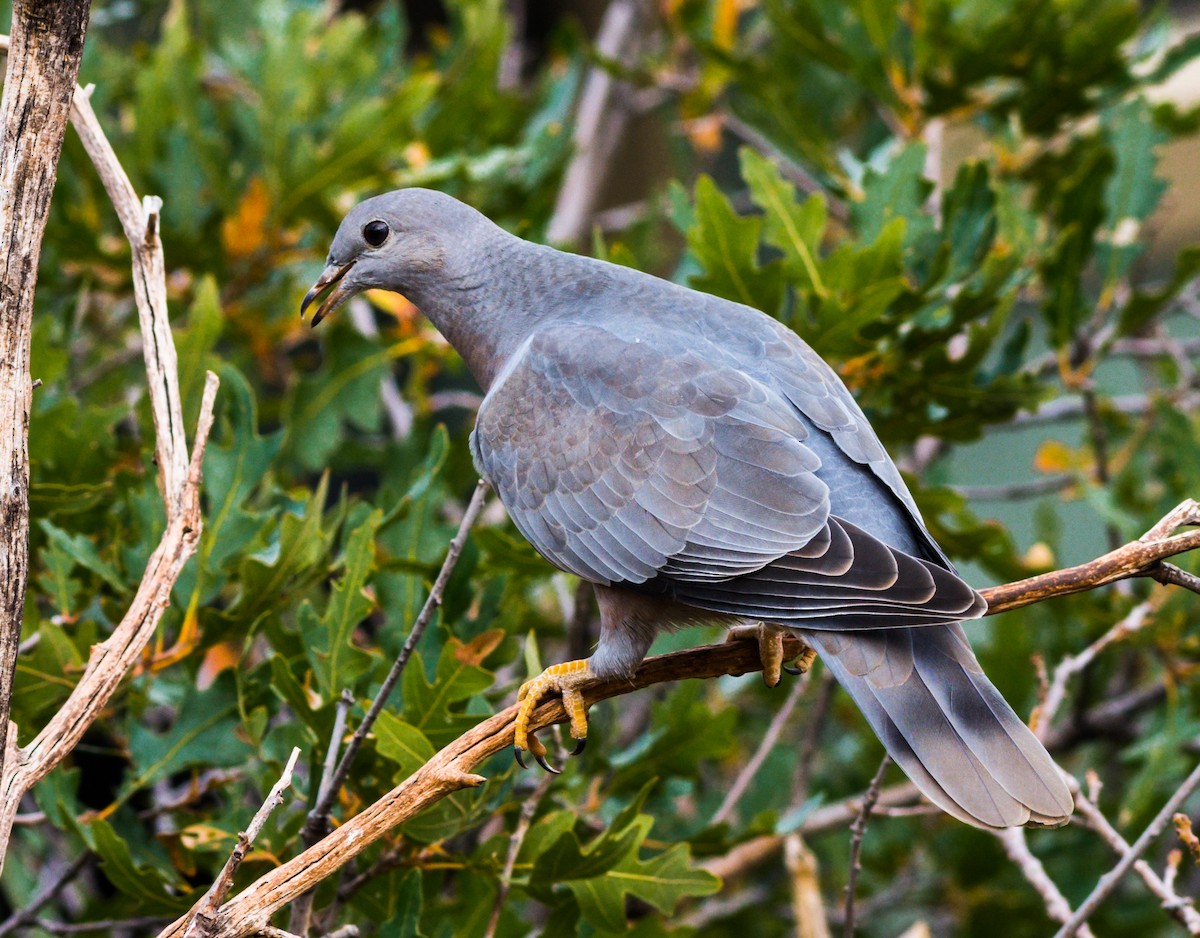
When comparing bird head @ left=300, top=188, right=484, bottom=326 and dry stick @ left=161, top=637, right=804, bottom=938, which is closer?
dry stick @ left=161, top=637, right=804, bottom=938

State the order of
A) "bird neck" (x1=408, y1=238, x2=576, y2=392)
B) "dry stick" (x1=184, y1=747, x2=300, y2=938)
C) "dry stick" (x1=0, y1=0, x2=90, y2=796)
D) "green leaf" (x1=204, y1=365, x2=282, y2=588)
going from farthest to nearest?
"bird neck" (x1=408, y1=238, x2=576, y2=392), "green leaf" (x1=204, y1=365, x2=282, y2=588), "dry stick" (x1=0, y1=0, x2=90, y2=796), "dry stick" (x1=184, y1=747, x2=300, y2=938)

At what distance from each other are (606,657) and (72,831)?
942 millimetres

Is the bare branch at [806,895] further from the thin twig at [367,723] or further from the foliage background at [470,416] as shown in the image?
the thin twig at [367,723]

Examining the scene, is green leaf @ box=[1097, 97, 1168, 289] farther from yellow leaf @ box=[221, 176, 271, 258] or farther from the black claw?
yellow leaf @ box=[221, 176, 271, 258]

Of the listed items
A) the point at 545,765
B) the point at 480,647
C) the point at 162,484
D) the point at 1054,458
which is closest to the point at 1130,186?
the point at 1054,458

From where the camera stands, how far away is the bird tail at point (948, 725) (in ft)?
5.88

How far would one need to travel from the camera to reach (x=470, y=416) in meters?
4.33

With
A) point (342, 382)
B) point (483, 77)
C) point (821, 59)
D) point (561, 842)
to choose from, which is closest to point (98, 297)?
point (342, 382)

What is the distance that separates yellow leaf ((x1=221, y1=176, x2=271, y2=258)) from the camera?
Result: 3.37 metres

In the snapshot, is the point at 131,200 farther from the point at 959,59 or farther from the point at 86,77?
the point at 959,59

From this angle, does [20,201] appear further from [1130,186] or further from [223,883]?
[1130,186]

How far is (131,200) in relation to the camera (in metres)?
1.94

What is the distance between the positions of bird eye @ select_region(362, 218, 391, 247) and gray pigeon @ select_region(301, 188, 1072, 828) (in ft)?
1.02

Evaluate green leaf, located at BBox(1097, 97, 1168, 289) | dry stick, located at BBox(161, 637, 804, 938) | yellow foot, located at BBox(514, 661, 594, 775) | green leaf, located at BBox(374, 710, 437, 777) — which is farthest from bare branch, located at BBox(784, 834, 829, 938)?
green leaf, located at BBox(1097, 97, 1168, 289)
